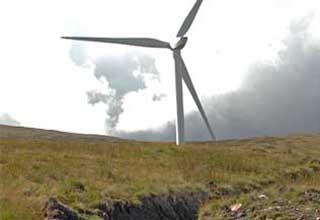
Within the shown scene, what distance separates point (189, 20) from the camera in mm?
58250

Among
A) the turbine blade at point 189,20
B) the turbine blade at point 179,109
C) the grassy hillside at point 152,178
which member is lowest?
the grassy hillside at point 152,178

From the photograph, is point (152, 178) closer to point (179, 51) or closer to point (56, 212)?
point (56, 212)

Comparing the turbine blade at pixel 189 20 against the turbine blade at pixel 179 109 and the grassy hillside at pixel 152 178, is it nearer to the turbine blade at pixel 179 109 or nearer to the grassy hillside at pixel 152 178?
the turbine blade at pixel 179 109

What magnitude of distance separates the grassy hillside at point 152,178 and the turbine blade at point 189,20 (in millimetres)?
18733

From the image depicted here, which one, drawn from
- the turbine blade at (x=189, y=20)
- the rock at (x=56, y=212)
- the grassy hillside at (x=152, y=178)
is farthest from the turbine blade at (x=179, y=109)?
the rock at (x=56, y=212)

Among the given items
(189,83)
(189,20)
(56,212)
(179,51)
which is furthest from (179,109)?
(56,212)

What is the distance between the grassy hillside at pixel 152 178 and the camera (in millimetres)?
20016

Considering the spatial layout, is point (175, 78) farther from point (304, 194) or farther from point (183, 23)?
point (304, 194)

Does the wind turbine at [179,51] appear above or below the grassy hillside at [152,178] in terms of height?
above

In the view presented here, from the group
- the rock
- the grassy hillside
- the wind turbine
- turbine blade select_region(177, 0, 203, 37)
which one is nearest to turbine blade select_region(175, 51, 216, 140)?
the wind turbine

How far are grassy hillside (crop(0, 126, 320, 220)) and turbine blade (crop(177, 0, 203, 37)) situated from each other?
738 inches

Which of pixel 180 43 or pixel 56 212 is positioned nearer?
pixel 56 212

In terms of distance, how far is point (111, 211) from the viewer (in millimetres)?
20438

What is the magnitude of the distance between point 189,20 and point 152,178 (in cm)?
3366
